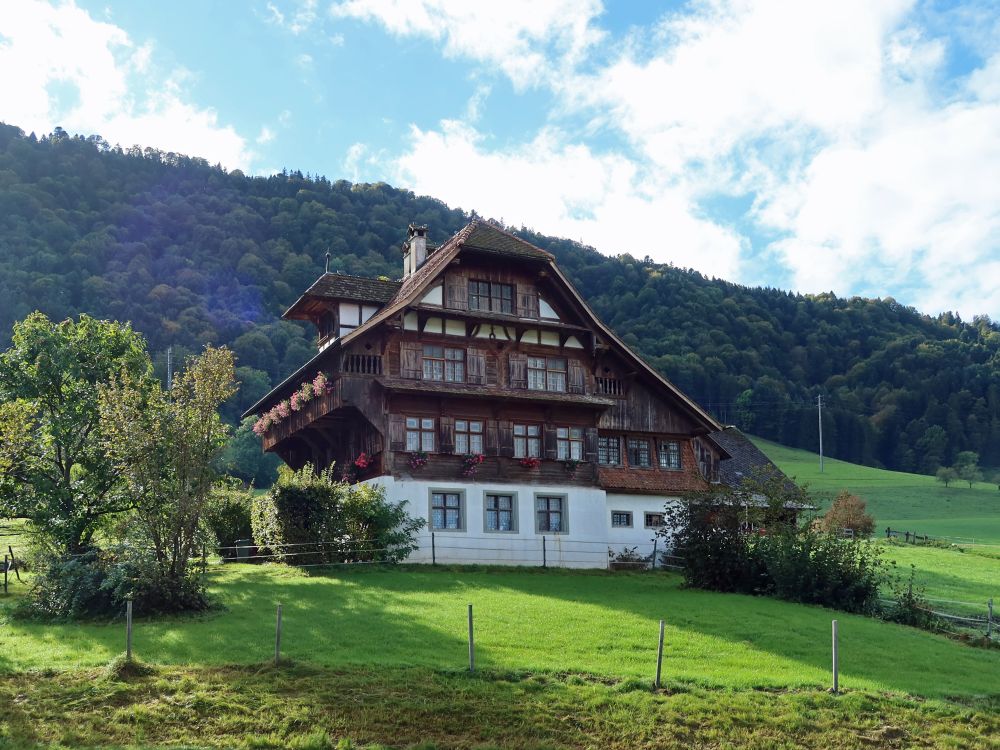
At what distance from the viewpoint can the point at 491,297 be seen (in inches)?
1807

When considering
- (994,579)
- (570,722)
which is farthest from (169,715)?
(994,579)

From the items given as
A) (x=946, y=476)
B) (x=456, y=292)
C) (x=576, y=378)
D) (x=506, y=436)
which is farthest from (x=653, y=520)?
(x=946, y=476)

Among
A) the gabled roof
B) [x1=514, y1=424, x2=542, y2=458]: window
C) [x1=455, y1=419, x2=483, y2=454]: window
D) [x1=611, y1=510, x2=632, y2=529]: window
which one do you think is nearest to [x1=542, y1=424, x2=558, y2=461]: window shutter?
[x1=514, y1=424, x2=542, y2=458]: window

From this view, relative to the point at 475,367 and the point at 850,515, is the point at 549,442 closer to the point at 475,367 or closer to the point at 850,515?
the point at 475,367

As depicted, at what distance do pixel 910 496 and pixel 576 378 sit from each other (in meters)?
80.6

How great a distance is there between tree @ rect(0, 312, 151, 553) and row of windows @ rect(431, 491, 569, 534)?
39.9 feet

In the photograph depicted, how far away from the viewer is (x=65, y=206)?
136 metres

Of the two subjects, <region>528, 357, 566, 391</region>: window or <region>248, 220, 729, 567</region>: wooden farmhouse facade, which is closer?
<region>248, 220, 729, 567</region>: wooden farmhouse facade

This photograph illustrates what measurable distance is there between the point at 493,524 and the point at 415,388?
6206mm

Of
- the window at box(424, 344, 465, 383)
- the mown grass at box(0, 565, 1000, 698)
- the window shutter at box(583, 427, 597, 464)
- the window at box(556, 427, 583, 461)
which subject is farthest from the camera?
the window shutter at box(583, 427, 597, 464)

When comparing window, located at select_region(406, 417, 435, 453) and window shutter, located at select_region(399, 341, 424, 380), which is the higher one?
window shutter, located at select_region(399, 341, 424, 380)

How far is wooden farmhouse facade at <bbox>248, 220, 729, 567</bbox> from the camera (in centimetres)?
4316

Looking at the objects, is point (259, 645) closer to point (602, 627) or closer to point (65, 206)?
point (602, 627)

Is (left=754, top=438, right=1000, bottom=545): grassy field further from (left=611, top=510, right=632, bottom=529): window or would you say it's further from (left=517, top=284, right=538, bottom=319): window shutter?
(left=517, top=284, right=538, bottom=319): window shutter
